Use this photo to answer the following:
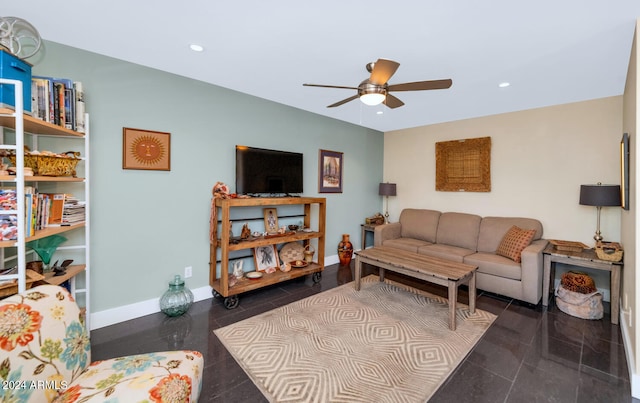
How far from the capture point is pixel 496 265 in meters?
3.18

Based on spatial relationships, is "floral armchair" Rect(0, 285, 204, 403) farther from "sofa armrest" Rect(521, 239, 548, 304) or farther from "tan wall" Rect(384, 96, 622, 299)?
"tan wall" Rect(384, 96, 622, 299)

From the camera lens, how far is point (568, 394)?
1.75 metres

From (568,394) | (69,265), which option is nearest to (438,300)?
(568,394)

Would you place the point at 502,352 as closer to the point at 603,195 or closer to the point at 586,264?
the point at 586,264

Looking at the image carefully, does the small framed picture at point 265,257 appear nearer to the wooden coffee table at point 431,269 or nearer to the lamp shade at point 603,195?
the wooden coffee table at point 431,269

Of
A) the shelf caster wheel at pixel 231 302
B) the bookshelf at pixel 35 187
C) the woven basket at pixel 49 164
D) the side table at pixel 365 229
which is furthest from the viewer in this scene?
the side table at pixel 365 229

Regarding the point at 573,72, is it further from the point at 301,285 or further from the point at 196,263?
the point at 196,263

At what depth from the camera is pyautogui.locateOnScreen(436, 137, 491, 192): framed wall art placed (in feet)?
13.3

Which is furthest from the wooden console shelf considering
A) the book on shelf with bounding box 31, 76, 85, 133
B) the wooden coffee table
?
the book on shelf with bounding box 31, 76, 85, 133

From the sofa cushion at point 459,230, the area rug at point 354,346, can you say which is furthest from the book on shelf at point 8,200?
the sofa cushion at point 459,230

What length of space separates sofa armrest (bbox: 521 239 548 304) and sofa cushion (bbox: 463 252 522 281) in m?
0.07

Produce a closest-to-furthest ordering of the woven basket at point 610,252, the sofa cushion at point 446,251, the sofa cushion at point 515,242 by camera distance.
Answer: the woven basket at point 610,252 → the sofa cushion at point 515,242 → the sofa cushion at point 446,251

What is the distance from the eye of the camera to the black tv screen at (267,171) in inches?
125

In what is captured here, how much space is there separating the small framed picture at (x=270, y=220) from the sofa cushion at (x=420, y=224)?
2.27m
